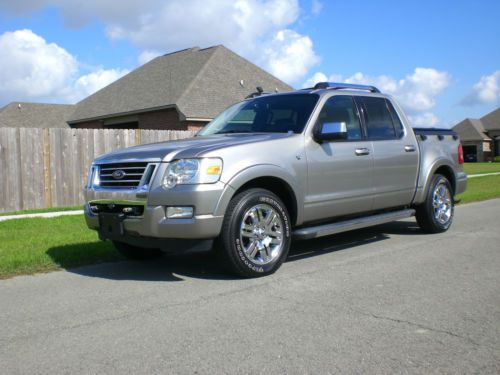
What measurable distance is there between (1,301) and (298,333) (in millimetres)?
2857

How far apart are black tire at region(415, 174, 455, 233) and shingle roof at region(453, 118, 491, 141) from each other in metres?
51.9

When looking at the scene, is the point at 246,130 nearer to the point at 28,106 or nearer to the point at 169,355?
the point at 169,355

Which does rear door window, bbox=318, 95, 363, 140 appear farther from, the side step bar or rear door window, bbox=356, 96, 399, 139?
the side step bar

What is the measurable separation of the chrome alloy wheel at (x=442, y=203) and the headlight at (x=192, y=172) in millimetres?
4210

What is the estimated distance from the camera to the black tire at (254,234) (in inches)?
214

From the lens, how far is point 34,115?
36531 millimetres

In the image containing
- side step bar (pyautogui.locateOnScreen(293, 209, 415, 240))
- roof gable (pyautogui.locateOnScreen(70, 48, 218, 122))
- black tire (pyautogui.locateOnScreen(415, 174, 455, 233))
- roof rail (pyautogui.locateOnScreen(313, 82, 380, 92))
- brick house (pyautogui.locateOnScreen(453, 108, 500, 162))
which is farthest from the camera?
brick house (pyautogui.locateOnScreen(453, 108, 500, 162))

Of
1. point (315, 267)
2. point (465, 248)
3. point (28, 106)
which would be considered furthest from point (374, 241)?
point (28, 106)

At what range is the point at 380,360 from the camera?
11.3 ft

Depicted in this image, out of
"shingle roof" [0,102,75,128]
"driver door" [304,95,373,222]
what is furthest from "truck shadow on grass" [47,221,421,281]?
"shingle roof" [0,102,75,128]

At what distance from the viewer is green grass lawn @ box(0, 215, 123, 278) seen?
6430mm

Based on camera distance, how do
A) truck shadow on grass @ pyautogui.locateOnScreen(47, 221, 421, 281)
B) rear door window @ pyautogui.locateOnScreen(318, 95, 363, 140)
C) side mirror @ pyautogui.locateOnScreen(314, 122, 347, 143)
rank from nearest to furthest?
truck shadow on grass @ pyautogui.locateOnScreen(47, 221, 421, 281) < side mirror @ pyautogui.locateOnScreen(314, 122, 347, 143) < rear door window @ pyautogui.locateOnScreen(318, 95, 363, 140)

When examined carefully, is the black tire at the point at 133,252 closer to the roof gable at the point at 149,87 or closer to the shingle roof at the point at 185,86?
the shingle roof at the point at 185,86

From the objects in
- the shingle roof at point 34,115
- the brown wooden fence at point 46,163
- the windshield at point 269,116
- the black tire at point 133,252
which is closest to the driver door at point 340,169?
the windshield at point 269,116
